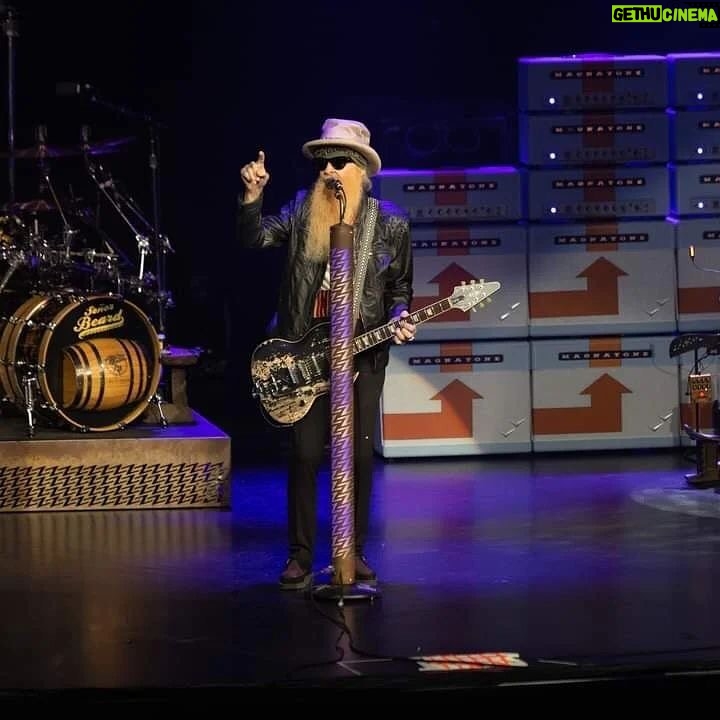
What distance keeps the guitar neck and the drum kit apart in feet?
8.50

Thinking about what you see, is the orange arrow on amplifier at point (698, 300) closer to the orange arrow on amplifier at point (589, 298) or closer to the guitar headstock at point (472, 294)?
the orange arrow on amplifier at point (589, 298)

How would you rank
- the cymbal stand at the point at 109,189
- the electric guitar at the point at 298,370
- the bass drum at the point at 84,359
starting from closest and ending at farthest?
the electric guitar at the point at 298,370
the bass drum at the point at 84,359
the cymbal stand at the point at 109,189

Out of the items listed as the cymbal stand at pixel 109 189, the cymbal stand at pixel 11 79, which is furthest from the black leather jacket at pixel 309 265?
the cymbal stand at pixel 11 79

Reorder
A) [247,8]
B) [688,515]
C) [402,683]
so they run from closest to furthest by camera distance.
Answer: [402,683] < [688,515] < [247,8]

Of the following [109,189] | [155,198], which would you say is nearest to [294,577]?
[155,198]

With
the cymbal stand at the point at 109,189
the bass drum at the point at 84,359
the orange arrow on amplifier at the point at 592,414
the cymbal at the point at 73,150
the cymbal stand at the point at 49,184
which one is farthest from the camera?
the orange arrow on amplifier at the point at 592,414

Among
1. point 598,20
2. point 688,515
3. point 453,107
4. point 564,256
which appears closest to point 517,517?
point 688,515

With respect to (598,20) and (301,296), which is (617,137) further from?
(301,296)

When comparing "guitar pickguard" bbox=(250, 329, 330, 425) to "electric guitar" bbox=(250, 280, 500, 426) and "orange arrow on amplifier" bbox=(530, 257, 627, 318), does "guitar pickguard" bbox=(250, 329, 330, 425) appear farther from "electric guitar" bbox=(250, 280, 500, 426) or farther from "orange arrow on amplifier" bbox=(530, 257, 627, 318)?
"orange arrow on amplifier" bbox=(530, 257, 627, 318)

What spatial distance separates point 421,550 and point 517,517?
0.94 meters

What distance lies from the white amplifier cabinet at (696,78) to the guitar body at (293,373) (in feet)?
15.0

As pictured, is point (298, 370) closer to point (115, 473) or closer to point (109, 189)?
point (115, 473)

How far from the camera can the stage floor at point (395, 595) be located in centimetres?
436

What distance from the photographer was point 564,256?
30.7 feet
